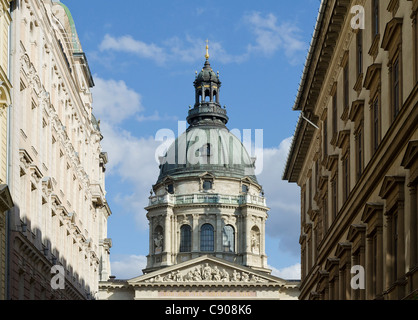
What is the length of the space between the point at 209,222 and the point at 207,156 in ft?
31.3

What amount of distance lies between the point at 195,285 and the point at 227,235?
15104mm

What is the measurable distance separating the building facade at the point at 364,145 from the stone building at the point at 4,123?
966 cm

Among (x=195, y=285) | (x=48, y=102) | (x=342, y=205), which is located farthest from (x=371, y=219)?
(x=195, y=285)

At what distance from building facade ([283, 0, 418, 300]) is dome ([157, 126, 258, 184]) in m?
87.8

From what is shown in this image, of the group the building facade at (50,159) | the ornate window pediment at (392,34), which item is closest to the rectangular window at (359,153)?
the ornate window pediment at (392,34)

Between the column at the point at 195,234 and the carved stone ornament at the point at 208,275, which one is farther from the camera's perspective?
the column at the point at 195,234

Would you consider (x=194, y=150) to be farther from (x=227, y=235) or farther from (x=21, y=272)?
(x=21, y=272)

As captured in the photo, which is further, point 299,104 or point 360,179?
point 299,104

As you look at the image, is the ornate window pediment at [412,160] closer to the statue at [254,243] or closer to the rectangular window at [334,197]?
the rectangular window at [334,197]

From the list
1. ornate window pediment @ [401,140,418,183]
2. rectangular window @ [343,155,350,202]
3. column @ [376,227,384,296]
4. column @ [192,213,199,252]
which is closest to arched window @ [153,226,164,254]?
column @ [192,213,199,252]

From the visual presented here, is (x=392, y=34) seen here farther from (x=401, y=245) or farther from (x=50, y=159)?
(x=50, y=159)

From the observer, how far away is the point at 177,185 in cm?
13225

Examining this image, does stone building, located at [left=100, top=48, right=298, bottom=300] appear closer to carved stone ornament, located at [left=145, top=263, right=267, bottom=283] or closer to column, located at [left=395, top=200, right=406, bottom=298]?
carved stone ornament, located at [left=145, top=263, right=267, bottom=283]

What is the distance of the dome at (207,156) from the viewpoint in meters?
133
